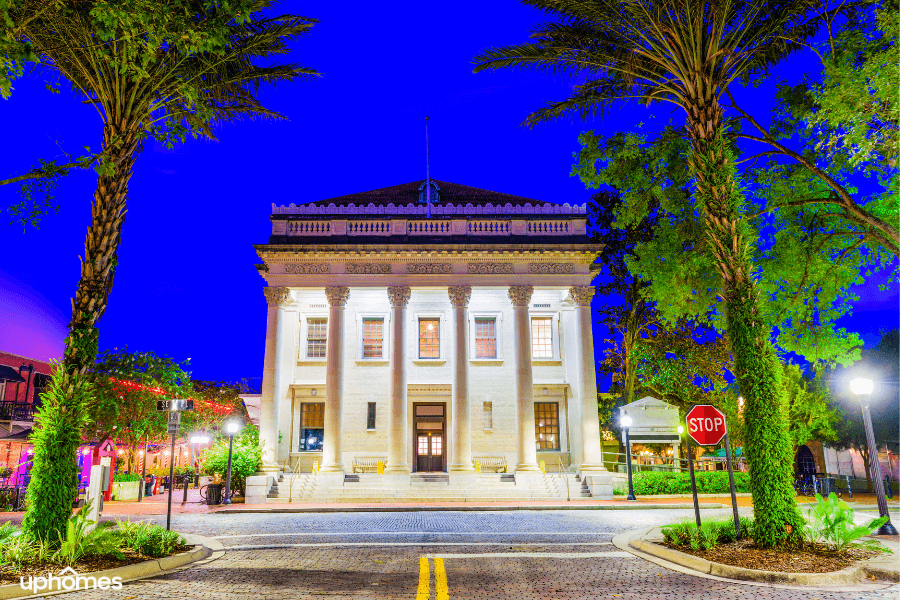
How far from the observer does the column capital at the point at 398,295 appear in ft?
88.6

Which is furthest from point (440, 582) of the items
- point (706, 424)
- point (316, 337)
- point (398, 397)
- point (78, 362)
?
point (316, 337)

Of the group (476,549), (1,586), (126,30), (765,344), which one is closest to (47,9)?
(126,30)

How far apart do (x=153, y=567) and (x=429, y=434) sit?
2120 centimetres

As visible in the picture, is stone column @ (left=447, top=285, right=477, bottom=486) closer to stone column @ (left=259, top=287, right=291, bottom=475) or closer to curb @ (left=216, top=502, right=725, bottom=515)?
curb @ (left=216, top=502, right=725, bottom=515)

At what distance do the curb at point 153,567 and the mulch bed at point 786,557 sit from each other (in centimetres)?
823

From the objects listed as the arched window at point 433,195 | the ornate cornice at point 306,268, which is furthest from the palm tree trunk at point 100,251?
the arched window at point 433,195

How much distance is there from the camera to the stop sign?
410 inches

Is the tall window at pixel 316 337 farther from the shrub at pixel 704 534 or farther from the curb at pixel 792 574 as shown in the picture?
the curb at pixel 792 574

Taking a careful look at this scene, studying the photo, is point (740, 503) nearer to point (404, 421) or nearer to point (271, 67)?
point (404, 421)

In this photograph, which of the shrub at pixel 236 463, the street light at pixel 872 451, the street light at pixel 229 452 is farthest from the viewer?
the shrub at pixel 236 463

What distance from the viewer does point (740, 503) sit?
21328 millimetres

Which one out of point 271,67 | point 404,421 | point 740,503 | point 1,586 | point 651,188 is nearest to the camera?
point 1,586

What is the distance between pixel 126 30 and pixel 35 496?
24.1 ft

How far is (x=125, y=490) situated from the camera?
25.1m
